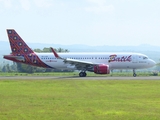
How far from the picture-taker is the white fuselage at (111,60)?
55531 millimetres

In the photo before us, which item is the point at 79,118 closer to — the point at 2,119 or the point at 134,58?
the point at 2,119

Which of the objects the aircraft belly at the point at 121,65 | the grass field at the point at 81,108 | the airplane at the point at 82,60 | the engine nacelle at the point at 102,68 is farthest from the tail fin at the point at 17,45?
the grass field at the point at 81,108

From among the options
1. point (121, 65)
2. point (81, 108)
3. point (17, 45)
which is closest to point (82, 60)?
point (121, 65)

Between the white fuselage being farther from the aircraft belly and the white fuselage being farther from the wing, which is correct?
the wing

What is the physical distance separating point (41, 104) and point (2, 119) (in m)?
4.68

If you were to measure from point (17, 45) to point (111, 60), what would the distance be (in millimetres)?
13508

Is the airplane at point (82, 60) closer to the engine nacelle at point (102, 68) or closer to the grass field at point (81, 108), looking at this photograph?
the engine nacelle at point (102, 68)

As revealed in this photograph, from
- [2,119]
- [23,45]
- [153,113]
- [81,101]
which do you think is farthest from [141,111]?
[23,45]

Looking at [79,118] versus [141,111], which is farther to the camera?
[141,111]

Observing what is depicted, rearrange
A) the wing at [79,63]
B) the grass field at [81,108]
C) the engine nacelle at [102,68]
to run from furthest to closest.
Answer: the wing at [79,63] < the engine nacelle at [102,68] < the grass field at [81,108]

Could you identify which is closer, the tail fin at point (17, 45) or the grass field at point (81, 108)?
the grass field at point (81, 108)

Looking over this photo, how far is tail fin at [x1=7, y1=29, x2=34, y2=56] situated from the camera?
Result: 189 ft


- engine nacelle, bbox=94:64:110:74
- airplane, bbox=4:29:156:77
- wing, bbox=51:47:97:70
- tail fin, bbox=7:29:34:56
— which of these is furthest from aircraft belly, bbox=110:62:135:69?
tail fin, bbox=7:29:34:56

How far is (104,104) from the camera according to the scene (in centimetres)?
2088
